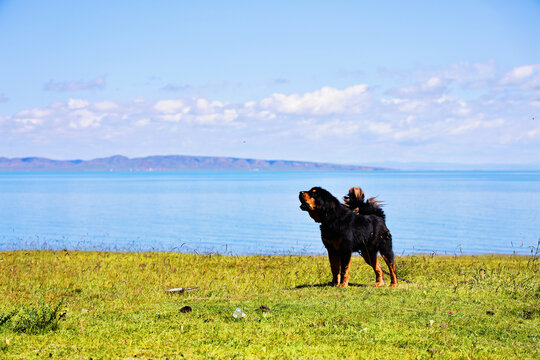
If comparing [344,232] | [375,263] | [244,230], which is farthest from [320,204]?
[244,230]

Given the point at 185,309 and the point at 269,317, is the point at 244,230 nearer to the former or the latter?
the point at 185,309

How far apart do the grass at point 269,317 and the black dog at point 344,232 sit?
2.64ft

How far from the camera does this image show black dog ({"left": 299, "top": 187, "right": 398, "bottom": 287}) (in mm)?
12508

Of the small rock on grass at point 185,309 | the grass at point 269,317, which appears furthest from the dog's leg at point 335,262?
the small rock on grass at point 185,309

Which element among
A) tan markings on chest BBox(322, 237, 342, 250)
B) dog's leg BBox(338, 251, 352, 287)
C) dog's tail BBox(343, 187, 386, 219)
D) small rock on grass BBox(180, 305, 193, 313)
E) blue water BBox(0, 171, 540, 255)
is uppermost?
dog's tail BBox(343, 187, 386, 219)

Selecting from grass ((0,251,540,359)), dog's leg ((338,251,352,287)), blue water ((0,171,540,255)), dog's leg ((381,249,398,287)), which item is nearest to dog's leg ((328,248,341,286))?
dog's leg ((338,251,352,287))

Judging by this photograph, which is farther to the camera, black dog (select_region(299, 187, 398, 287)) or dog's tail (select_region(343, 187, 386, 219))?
dog's tail (select_region(343, 187, 386, 219))

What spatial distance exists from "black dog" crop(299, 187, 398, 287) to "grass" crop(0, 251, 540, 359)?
804 millimetres

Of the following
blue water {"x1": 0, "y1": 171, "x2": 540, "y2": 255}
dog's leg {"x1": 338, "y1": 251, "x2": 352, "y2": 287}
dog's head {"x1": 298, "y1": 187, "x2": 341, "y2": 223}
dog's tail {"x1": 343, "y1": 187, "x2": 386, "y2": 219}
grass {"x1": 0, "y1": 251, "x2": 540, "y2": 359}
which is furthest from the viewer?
blue water {"x1": 0, "y1": 171, "x2": 540, "y2": 255}

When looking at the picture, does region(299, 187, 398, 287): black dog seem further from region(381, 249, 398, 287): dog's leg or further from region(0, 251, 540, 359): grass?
region(0, 251, 540, 359): grass

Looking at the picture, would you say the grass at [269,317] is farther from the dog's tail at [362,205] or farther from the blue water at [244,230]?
the blue water at [244,230]

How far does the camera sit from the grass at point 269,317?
7520 mm

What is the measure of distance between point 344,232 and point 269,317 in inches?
148

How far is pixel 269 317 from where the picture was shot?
946cm
